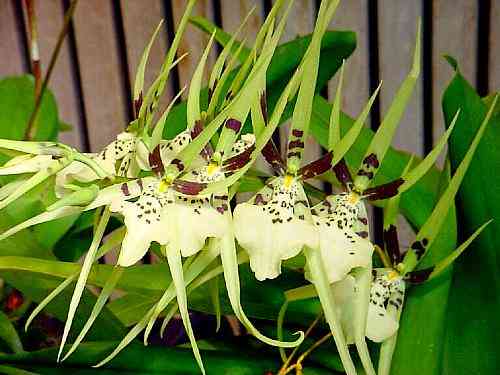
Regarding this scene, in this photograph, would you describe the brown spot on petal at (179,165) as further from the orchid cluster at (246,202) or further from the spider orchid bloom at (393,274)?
the spider orchid bloom at (393,274)

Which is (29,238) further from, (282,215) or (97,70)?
(97,70)

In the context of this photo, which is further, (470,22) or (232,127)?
(470,22)

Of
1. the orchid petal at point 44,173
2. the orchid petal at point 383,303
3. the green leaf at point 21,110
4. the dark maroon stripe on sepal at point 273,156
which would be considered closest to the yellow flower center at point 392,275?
the orchid petal at point 383,303

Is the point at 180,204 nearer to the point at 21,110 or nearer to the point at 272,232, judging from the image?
the point at 272,232

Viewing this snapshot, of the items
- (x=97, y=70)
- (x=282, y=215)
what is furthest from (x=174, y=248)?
(x=97, y=70)

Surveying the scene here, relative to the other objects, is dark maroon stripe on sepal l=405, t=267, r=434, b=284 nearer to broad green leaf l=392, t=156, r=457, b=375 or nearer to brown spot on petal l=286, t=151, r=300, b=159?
broad green leaf l=392, t=156, r=457, b=375

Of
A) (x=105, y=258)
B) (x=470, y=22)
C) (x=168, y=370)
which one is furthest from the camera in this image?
(x=105, y=258)

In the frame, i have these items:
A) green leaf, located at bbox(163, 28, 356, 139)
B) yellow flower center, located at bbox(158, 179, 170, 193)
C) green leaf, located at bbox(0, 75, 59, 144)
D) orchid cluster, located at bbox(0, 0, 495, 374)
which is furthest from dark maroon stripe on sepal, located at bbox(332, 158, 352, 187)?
green leaf, located at bbox(0, 75, 59, 144)

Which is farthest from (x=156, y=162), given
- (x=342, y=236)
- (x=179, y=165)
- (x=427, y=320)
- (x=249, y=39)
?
(x=249, y=39)
